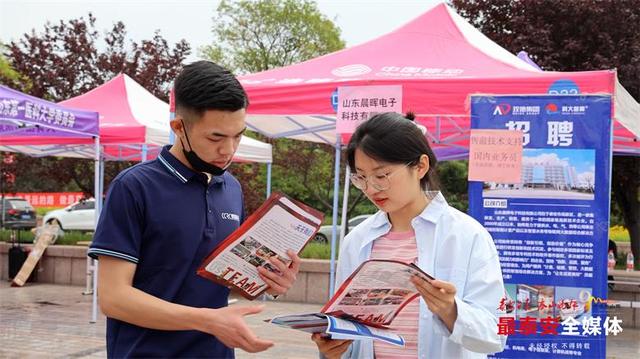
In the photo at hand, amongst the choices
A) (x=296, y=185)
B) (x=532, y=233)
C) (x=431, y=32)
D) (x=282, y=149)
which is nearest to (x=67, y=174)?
(x=282, y=149)

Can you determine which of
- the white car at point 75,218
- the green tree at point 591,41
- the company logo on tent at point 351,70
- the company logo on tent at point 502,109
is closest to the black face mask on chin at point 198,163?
the company logo on tent at point 502,109

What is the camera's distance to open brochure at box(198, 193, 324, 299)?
1.74m

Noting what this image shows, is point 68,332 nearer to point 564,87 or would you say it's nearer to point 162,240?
point 564,87

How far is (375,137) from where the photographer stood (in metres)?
1.90

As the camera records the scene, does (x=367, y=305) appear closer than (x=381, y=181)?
Yes

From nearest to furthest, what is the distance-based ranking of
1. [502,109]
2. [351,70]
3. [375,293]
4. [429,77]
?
[375,293]
[502,109]
[429,77]
[351,70]

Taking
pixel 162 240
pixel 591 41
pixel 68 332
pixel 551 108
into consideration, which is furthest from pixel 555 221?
pixel 591 41

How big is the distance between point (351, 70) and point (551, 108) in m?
2.10

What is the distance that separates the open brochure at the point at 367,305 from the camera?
63.9 inches

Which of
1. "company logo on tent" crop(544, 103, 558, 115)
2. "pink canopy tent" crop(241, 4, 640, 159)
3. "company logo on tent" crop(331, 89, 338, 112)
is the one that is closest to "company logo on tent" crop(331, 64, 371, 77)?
"pink canopy tent" crop(241, 4, 640, 159)

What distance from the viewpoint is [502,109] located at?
3.87m

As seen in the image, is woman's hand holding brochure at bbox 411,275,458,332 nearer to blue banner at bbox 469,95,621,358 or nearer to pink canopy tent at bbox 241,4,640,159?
blue banner at bbox 469,95,621,358

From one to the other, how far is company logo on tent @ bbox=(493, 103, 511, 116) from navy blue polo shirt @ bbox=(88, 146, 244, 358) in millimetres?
2502

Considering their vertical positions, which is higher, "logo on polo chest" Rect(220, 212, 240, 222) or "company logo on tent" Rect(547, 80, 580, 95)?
"company logo on tent" Rect(547, 80, 580, 95)
